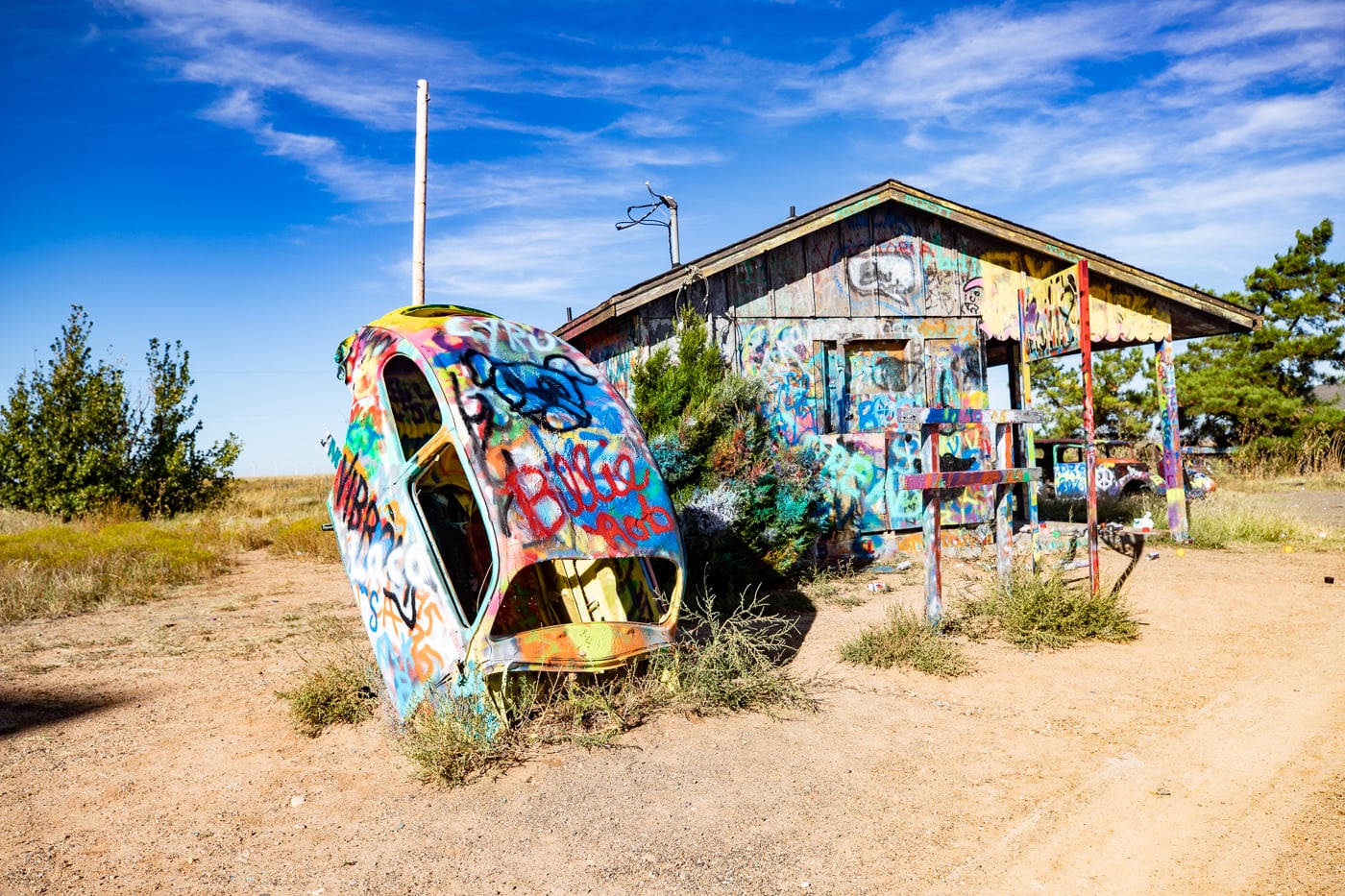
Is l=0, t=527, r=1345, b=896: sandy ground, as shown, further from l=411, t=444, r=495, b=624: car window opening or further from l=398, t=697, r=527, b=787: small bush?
l=411, t=444, r=495, b=624: car window opening

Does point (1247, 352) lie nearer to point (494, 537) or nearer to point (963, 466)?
point (963, 466)

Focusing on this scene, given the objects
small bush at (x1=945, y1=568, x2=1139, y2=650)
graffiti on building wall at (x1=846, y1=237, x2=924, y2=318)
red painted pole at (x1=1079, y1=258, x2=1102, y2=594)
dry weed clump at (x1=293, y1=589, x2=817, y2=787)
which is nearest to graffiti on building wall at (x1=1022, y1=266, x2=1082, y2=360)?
red painted pole at (x1=1079, y1=258, x2=1102, y2=594)

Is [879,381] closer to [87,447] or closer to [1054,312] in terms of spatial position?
[1054,312]

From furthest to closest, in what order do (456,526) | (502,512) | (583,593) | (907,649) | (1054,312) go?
(1054,312) < (456,526) < (907,649) < (583,593) < (502,512)

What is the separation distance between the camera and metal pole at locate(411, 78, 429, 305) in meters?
9.95

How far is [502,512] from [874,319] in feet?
25.4

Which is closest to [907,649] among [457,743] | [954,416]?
[954,416]

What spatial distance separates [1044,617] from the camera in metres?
6.89

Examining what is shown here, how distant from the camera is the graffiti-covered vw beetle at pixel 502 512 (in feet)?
15.5

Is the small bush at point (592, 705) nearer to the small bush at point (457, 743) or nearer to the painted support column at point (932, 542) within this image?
the small bush at point (457, 743)

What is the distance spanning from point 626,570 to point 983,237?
26.9 ft

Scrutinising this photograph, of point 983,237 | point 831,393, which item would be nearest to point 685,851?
point 831,393

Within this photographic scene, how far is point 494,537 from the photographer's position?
15.3 ft

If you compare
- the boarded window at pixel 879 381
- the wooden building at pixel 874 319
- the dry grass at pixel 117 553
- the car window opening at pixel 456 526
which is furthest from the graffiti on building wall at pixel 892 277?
the dry grass at pixel 117 553
